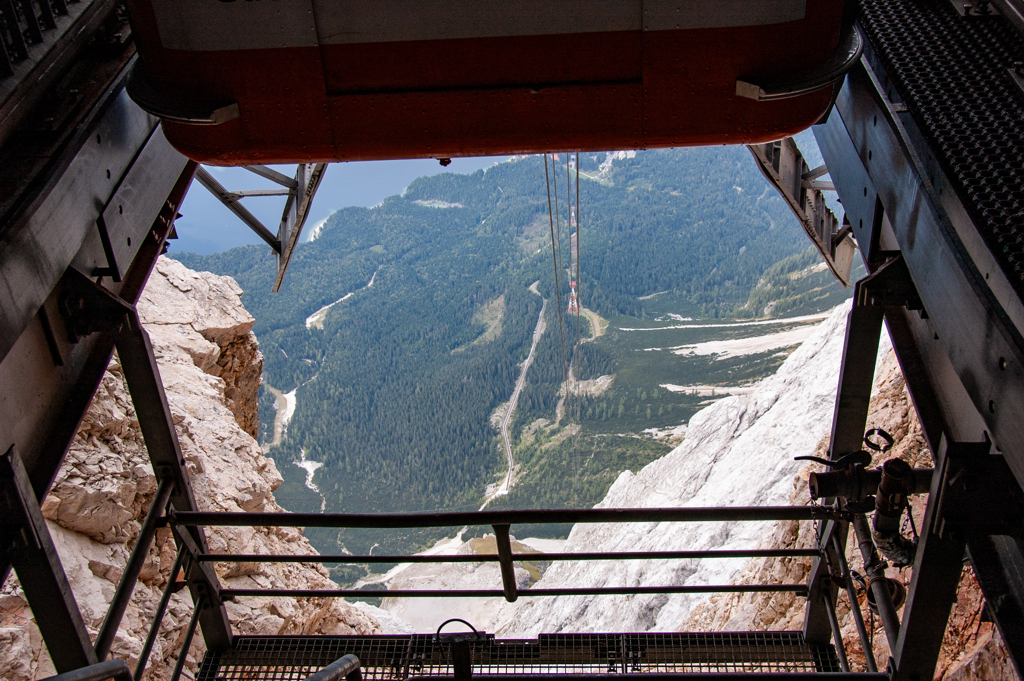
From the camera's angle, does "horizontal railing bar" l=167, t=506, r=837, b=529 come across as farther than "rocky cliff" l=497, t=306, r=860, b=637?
No

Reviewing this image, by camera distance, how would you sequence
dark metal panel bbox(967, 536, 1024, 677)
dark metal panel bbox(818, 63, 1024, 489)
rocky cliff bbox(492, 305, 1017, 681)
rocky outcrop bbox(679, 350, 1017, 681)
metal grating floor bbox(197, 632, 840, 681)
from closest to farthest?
dark metal panel bbox(818, 63, 1024, 489) < dark metal panel bbox(967, 536, 1024, 677) < metal grating floor bbox(197, 632, 840, 681) < rocky outcrop bbox(679, 350, 1017, 681) < rocky cliff bbox(492, 305, 1017, 681)

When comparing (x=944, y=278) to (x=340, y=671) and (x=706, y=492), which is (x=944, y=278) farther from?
(x=706, y=492)

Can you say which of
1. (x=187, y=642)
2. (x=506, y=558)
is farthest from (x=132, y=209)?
(x=506, y=558)

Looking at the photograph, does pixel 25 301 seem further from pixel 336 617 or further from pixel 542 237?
pixel 542 237

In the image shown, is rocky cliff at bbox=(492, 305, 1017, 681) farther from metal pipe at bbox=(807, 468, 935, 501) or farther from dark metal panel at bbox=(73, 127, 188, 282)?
dark metal panel at bbox=(73, 127, 188, 282)

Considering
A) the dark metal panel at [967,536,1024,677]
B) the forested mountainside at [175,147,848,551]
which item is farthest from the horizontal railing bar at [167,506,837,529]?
the forested mountainside at [175,147,848,551]

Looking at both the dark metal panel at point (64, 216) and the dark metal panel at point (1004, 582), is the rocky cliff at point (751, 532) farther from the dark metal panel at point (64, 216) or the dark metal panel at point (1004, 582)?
the dark metal panel at point (64, 216)
